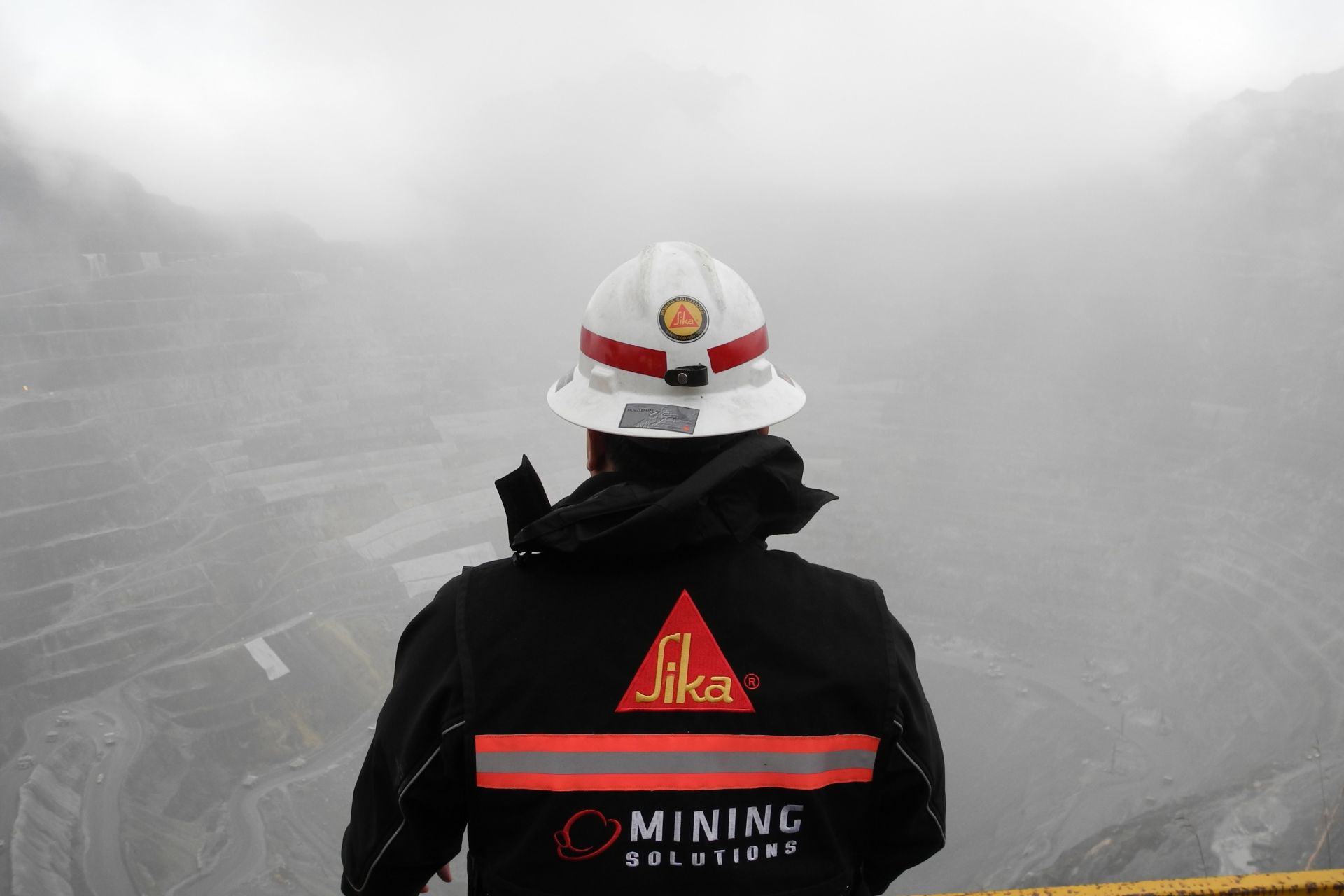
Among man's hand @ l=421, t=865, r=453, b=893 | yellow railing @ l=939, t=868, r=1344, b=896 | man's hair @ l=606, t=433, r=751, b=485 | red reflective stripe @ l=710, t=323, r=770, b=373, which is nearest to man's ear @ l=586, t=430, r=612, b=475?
man's hair @ l=606, t=433, r=751, b=485

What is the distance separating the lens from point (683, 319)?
3.28 metres

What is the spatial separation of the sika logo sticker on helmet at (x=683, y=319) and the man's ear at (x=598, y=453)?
1.71 ft

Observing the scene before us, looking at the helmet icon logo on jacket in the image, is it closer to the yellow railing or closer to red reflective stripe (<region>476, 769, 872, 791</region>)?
red reflective stripe (<region>476, 769, 872, 791</region>)

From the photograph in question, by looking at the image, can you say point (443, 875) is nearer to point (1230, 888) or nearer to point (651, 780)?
point (651, 780)

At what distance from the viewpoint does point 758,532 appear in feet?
8.51

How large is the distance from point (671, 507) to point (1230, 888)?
3.13 m

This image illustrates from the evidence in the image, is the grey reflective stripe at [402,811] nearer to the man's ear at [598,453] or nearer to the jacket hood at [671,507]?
the jacket hood at [671,507]

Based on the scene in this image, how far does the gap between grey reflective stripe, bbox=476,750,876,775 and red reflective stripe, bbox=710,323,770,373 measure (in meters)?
1.59

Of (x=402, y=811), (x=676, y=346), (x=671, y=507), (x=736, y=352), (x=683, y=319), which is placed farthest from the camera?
(x=736, y=352)

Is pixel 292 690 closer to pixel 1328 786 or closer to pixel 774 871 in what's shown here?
pixel 1328 786

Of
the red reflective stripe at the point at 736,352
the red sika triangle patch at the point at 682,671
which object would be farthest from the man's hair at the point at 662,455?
the red reflective stripe at the point at 736,352

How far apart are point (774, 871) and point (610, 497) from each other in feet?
3.87

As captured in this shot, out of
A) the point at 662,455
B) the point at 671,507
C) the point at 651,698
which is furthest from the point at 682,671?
the point at 662,455

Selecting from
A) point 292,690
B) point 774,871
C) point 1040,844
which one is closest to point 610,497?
point 774,871
